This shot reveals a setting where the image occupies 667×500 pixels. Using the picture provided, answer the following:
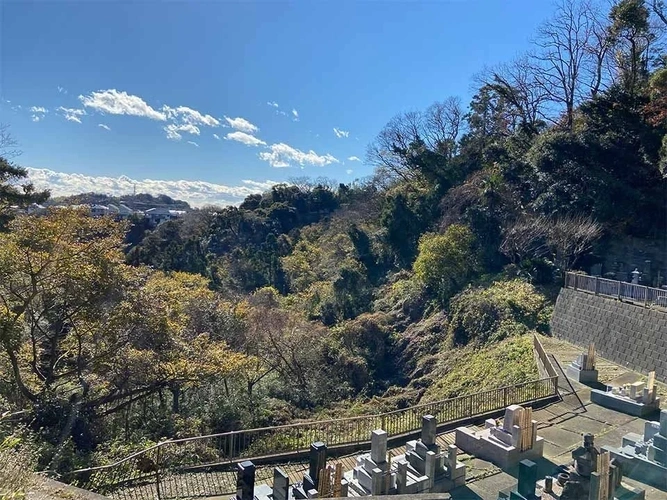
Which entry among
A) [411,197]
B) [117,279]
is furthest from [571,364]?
[411,197]

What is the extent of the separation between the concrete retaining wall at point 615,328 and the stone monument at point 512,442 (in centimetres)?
559

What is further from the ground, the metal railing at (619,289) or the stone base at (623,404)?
the metal railing at (619,289)

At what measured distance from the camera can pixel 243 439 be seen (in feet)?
32.7

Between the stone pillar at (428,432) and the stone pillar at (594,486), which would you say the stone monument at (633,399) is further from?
the stone pillar at (594,486)

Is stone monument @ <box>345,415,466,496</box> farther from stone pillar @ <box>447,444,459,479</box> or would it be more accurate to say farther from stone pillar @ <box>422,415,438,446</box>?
stone pillar @ <box>422,415,438,446</box>

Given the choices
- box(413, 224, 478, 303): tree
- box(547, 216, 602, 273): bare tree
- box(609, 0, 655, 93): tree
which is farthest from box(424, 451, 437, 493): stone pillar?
box(609, 0, 655, 93): tree

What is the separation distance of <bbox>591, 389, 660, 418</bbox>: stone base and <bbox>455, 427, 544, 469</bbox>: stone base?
9.24 feet

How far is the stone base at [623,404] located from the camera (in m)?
8.80

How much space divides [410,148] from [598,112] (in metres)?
14.1

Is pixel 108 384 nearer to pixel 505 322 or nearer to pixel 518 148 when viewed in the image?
pixel 505 322

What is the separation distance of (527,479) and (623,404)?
510cm

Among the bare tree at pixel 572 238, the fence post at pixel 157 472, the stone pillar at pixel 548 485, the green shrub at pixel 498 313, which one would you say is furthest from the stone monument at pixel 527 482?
the bare tree at pixel 572 238

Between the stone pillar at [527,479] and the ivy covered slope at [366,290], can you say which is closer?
the stone pillar at [527,479]

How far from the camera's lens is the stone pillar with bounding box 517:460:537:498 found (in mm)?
5328
